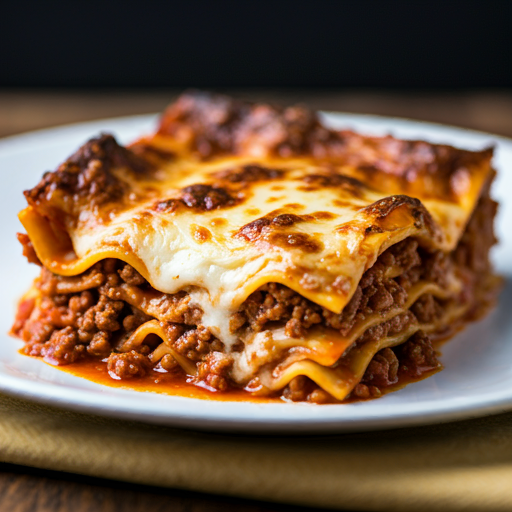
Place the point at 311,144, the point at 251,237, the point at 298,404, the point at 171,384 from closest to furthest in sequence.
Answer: the point at 298,404 → the point at 251,237 → the point at 171,384 → the point at 311,144

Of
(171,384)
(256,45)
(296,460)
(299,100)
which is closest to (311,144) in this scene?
(171,384)

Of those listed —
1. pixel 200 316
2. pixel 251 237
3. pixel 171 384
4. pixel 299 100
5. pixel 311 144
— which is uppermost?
pixel 251 237

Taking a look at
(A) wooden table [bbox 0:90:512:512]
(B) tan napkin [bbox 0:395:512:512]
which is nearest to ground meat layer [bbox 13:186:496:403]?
(B) tan napkin [bbox 0:395:512:512]

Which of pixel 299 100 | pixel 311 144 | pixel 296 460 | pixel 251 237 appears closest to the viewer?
pixel 296 460

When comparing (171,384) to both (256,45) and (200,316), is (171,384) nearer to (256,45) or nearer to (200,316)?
(200,316)

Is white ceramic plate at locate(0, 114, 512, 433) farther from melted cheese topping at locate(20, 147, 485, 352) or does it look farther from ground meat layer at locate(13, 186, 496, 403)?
melted cheese topping at locate(20, 147, 485, 352)

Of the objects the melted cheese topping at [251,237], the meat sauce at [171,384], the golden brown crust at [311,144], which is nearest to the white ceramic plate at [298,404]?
the meat sauce at [171,384]

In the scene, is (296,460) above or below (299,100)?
above
